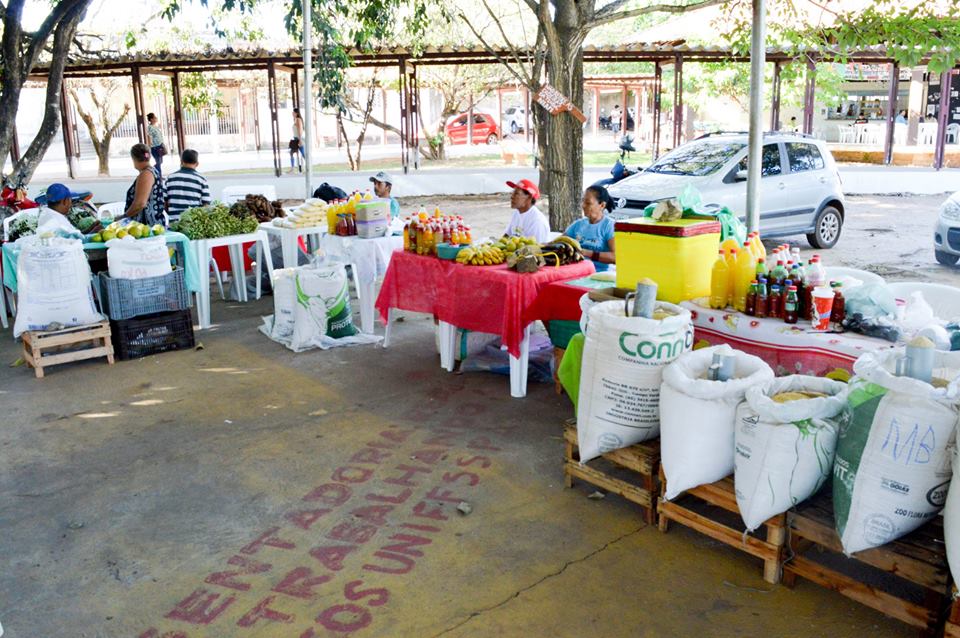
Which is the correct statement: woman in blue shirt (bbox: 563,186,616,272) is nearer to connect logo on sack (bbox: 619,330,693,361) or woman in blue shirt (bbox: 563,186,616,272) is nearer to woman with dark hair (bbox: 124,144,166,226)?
connect logo on sack (bbox: 619,330,693,361)

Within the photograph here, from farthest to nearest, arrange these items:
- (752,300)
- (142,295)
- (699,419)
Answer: (142,295)
(752,300)
(699,419)

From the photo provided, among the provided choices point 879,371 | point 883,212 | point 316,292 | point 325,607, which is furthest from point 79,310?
point 883,212

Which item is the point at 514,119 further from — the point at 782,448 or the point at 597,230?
the point at 782,448

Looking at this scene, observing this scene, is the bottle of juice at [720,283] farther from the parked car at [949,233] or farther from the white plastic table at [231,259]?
the parked car at [949,233]

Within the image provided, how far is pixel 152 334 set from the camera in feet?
22.9

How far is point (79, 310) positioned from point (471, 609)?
4.89 metres

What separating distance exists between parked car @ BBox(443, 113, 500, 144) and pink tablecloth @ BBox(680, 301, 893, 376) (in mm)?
30592

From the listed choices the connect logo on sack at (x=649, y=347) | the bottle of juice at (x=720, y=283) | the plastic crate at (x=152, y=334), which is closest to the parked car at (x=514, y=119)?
the plastic crate at (x=152, y=334)

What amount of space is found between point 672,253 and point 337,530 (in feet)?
7.44

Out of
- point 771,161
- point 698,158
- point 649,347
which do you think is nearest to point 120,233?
point 649,347

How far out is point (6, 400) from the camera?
19.5 feet

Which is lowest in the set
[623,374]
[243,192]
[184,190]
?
[623,374]

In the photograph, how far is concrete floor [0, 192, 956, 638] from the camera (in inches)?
125

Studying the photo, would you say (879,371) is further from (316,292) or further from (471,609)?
(316,292)
